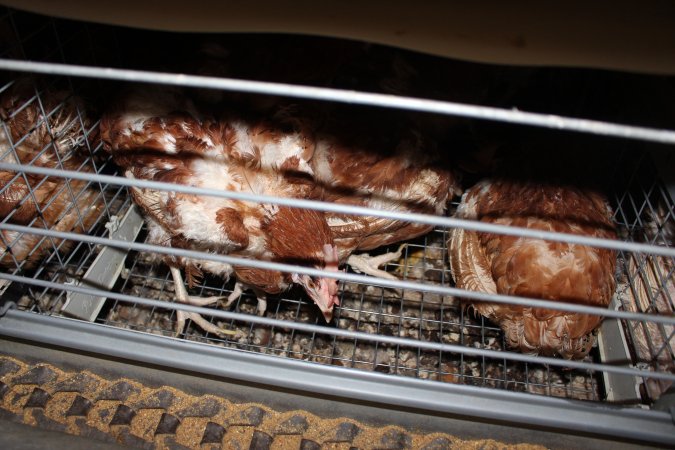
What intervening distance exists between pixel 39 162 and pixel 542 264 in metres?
1.53

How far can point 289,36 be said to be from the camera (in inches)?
57.5

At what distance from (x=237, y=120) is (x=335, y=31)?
0.74 m

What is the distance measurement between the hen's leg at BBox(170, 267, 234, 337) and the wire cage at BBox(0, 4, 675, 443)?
5 centimetres

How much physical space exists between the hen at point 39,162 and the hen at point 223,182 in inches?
6.3

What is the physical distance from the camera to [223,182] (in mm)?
1248

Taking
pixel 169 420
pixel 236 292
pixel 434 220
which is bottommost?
pixel 169 420

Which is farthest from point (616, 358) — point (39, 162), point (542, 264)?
point (39, 162)

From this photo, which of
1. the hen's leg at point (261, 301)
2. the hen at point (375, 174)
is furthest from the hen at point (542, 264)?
the hen's leg at point (261, 301)

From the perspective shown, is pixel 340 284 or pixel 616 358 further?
pixel 340 284

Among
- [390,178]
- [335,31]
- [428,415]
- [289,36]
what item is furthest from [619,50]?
[289,36]

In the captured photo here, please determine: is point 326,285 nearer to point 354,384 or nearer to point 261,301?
point 354,384

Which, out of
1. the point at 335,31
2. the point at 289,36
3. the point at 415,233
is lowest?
the point at 335,31

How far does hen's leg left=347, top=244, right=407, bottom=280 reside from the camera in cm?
162

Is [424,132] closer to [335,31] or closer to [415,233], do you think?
[415,233]
